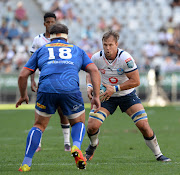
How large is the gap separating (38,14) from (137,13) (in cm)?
524

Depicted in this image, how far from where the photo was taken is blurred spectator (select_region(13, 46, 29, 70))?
2339 cm

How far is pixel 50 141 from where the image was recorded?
10.8 metres

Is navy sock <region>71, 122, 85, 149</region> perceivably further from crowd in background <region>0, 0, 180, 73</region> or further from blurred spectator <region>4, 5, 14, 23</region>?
blurred spectator <region>4, 5, 14, 23</region>

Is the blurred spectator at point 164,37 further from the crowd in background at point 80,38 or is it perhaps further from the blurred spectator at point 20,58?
the blurred spectator at point 20,58

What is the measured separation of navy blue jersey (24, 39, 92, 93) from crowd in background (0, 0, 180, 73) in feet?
54.2

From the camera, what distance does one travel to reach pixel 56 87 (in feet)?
20.4

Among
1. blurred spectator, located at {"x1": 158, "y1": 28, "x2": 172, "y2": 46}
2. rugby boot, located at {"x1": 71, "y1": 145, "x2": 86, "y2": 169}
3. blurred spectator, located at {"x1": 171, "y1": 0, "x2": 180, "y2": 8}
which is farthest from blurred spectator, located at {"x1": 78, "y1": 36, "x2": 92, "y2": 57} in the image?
rugby boot, located at {"x1": 71, "y1": 145, "x2": 86, "y2": 169}

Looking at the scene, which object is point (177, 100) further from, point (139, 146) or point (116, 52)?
point (116, 52)

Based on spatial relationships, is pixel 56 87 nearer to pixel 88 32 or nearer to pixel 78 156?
pixel 78 156

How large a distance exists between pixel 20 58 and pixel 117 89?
16341 mm

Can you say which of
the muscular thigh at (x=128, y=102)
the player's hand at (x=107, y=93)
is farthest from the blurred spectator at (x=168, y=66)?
the player's hand at (x=107, y=93)

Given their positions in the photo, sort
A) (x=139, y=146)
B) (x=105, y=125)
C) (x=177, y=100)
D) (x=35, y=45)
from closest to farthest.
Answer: (x=35, y=45)
(x=139, y=146)
(x=105, y=125)
(x=177, y=100)

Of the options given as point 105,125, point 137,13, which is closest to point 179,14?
point 137,13

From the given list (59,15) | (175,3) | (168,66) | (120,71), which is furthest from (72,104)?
(175,3)
